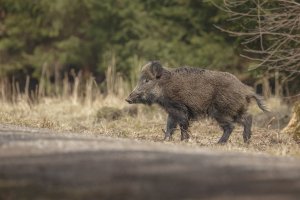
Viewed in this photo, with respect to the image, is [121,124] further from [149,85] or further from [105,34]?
[105,34]

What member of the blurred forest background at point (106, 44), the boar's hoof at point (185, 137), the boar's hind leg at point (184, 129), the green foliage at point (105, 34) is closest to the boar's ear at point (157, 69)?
the boar's hind leg at point (184, 129)

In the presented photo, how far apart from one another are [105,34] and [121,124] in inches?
532

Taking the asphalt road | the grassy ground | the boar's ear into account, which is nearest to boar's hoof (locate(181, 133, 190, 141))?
the grassy ground

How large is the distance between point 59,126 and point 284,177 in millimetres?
8815

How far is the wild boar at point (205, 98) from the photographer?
47.4 ft

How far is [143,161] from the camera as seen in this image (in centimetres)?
894

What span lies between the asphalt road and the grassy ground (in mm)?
2429

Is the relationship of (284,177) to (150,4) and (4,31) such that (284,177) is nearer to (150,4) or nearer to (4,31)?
(150,4)

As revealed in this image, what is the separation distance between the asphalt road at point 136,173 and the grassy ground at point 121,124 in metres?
2.43

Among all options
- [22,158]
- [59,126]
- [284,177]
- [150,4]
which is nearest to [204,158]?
[284,177]

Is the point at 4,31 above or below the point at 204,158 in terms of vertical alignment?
above

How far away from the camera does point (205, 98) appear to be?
47.6ft

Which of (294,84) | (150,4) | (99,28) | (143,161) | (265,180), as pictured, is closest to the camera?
(265,180)

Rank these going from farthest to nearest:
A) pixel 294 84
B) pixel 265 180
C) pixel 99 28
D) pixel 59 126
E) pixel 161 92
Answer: pixel 99 28, pixel 294 84, pixel 59 126, pixel 161 92, pixel 265 180
